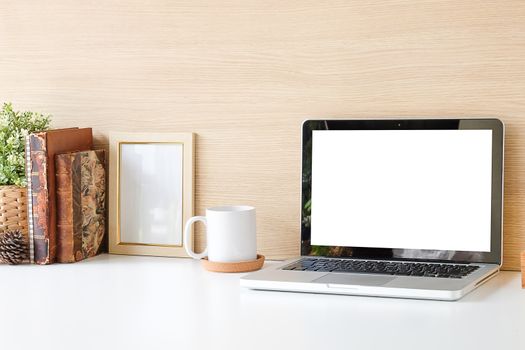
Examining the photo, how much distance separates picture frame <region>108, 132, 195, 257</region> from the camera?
1646 mm

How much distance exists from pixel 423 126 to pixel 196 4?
0.52 metres

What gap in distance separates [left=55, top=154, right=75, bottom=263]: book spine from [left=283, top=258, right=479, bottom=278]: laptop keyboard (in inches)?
17.4

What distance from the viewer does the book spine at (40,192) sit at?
1535mm

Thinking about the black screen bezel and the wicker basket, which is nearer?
the black screen bezel

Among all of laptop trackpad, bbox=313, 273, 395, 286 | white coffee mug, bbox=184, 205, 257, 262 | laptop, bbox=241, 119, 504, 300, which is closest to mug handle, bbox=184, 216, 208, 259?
white coffee mug, bbox=184, 205, 257, 262

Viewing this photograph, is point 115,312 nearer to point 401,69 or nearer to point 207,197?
point 207,197

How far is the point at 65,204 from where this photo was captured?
1557 mm

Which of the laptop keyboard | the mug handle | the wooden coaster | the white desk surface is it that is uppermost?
the mug handle

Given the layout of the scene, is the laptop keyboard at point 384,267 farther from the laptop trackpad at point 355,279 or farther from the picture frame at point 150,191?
the picture frame at point 150,191

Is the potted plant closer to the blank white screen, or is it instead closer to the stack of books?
the stack of books

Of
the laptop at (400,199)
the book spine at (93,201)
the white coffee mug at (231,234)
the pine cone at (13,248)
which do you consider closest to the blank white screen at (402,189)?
the laptop at (400,199)

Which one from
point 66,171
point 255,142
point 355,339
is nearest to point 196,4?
point 255,142

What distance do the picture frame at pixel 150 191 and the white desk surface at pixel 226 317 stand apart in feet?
0.70

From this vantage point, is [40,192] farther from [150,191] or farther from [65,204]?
[150,191]
